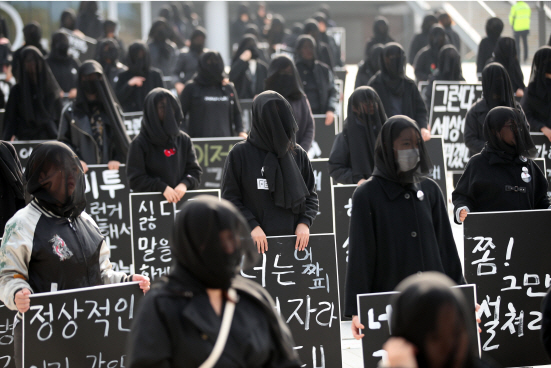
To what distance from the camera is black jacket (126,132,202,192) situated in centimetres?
658

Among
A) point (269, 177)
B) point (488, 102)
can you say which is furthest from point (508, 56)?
point (269, 177)

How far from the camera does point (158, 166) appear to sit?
6660mm

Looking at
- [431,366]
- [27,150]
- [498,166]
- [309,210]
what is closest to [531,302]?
[498,166]

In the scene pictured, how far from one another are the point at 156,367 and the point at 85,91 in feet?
18.5

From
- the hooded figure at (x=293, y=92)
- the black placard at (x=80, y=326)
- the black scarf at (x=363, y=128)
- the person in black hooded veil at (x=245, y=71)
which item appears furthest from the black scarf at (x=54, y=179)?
the person in black hooded veil at (x=245, y=71)

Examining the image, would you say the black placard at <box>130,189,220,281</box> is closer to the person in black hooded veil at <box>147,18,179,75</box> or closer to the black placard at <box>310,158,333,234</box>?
the black placard at <box>310,158,333,234</box>

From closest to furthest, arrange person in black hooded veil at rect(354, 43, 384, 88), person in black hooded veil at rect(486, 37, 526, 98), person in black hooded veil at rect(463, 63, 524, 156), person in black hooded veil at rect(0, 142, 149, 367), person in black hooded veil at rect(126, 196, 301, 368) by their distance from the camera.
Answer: person in black hooded veil at rect(126, 196, 301, 368) < person in black hooded veil at rect(0, 142, 149, 367) < person in black hooded veil at rect(463, 63, 524, 156) < person in black hooded veil at rect(486, 37, 526, 98) < person in black hooded veil at rect(354, 43, 384, 88)

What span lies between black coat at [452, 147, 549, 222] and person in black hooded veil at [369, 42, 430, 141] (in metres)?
2.82

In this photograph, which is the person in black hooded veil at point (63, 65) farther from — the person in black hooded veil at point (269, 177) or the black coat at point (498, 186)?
A: the black coat at point (498, 186)

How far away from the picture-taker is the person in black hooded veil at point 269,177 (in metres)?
5.13

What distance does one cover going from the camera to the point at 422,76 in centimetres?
1435

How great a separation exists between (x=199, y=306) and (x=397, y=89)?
6.60m

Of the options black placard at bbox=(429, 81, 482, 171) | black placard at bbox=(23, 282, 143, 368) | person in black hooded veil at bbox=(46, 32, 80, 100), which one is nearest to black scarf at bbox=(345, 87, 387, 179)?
black placard at bbox=(23, 282, 143, 368)

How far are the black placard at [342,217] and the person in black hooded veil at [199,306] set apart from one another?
12.9 feet
